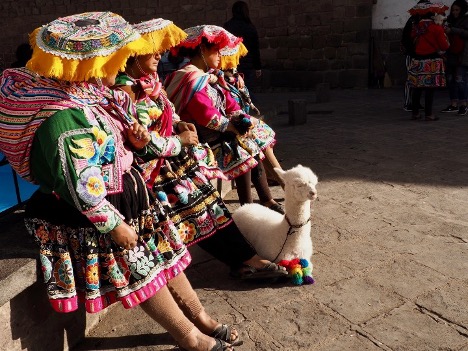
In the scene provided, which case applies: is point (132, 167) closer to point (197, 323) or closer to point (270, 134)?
point (197, 323)

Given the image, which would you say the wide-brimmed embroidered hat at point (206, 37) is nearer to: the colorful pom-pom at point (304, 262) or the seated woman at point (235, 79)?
the seated woman at point (235, 79)

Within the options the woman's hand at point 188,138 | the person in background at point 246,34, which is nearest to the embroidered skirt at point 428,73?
the person in background at point 246,34

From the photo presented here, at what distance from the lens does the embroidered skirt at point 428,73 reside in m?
8.23

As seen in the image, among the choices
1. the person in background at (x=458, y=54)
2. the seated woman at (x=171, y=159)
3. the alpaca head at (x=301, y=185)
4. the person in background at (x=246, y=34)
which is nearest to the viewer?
the seated woman at (x=171, y=159)

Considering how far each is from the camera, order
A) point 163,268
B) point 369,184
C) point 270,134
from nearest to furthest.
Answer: point 163,268
point 270,134
point 369,184

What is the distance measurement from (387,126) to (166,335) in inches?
247

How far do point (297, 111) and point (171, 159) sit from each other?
605 cm

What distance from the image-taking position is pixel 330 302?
3287 millimetres

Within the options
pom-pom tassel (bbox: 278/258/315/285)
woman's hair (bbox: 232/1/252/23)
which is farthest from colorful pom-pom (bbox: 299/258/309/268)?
woman's hair (bbox: 232/1/252/23)

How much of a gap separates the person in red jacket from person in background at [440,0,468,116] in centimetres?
55

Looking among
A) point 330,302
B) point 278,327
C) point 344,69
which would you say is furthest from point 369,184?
point 344,69

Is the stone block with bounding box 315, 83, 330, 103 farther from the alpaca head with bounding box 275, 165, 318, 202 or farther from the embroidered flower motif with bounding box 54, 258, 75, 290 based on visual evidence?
the embroidered flower motif with bounding box 54, 258, 75, 290

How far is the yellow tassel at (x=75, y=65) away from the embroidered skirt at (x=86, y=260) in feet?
1.86

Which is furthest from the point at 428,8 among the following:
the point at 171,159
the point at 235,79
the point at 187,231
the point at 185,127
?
the point at 187,231
